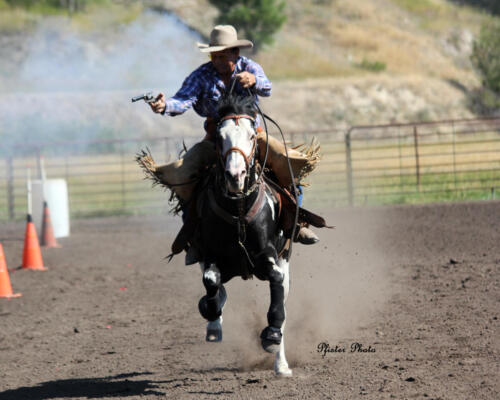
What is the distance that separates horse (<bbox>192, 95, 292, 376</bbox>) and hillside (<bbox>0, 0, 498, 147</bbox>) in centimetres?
2309

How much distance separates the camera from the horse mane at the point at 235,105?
15.3ft

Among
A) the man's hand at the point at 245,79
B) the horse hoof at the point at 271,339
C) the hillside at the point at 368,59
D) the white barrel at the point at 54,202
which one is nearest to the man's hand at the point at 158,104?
the man's hand at the point at 245,79

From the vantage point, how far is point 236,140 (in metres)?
4.41

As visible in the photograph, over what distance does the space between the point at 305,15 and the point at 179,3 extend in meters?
26.2

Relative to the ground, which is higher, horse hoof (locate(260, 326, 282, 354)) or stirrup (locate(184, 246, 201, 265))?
stirrup (locate(184, 246, 201, 265))

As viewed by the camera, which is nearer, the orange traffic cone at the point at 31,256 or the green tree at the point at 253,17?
the orange traffic cone at the point at 31,256

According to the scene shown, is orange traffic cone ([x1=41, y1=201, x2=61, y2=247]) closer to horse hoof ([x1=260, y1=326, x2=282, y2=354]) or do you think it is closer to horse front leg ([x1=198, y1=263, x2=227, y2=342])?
horse front leg ([x1=198, y1=263, x2=227, y2=342])

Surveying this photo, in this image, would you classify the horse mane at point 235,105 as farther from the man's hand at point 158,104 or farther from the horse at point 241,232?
the man's hand at point 158,104

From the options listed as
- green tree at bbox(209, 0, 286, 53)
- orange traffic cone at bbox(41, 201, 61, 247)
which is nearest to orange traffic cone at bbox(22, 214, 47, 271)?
orange traffic cone at bbox(41, 201, 61, 247)

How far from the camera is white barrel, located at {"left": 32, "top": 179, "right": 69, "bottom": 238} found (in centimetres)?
1422

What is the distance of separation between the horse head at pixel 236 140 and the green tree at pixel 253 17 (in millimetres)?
52346

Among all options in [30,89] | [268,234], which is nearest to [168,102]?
[268,234]

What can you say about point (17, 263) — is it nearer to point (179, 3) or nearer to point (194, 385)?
point (194, 385)

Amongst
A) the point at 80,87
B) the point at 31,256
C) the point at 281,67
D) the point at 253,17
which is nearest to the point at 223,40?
the point at 31,256
